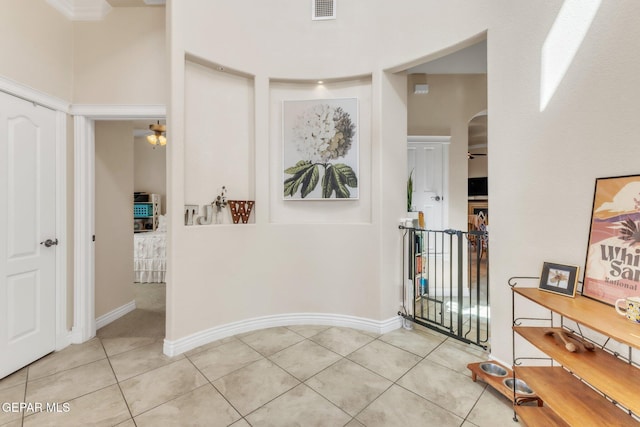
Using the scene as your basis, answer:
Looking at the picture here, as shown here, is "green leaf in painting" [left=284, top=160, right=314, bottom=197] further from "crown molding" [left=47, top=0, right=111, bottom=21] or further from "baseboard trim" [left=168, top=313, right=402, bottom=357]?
"crown molding" [left=47, top=0, right=111, bottom=21]

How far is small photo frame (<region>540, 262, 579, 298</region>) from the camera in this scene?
151 cm

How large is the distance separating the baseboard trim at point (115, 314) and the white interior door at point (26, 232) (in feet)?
1.71

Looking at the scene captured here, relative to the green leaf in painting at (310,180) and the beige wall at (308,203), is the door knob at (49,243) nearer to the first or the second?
the beige wall at (308,203)

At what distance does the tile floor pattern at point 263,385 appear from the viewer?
5.65 feet

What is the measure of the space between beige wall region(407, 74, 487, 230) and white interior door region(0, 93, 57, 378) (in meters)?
4.32

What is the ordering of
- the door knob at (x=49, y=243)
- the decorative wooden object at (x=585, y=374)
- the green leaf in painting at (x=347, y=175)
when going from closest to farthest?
the decorative wooden object at (x=585, y=374) < the door knob at (x=49, y=243) < the green leaf in painting at (x=347, y=175)

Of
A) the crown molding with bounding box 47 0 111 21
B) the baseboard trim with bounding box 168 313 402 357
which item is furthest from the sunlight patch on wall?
the crown molding with bounding box 47 0 111 21

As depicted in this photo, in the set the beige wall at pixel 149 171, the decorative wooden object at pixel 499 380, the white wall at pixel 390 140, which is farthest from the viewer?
the beige wall at pixel 149 171

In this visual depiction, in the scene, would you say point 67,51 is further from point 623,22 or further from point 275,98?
point 623,22

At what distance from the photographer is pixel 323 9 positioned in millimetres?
2959

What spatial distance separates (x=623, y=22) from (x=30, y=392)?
170 inches

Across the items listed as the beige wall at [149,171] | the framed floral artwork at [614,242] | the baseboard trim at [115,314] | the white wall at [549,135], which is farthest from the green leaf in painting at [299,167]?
the beige wall at [149,171]

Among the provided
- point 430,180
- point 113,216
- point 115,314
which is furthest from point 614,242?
point 115,314

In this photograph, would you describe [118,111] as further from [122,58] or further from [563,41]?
[563,41]
